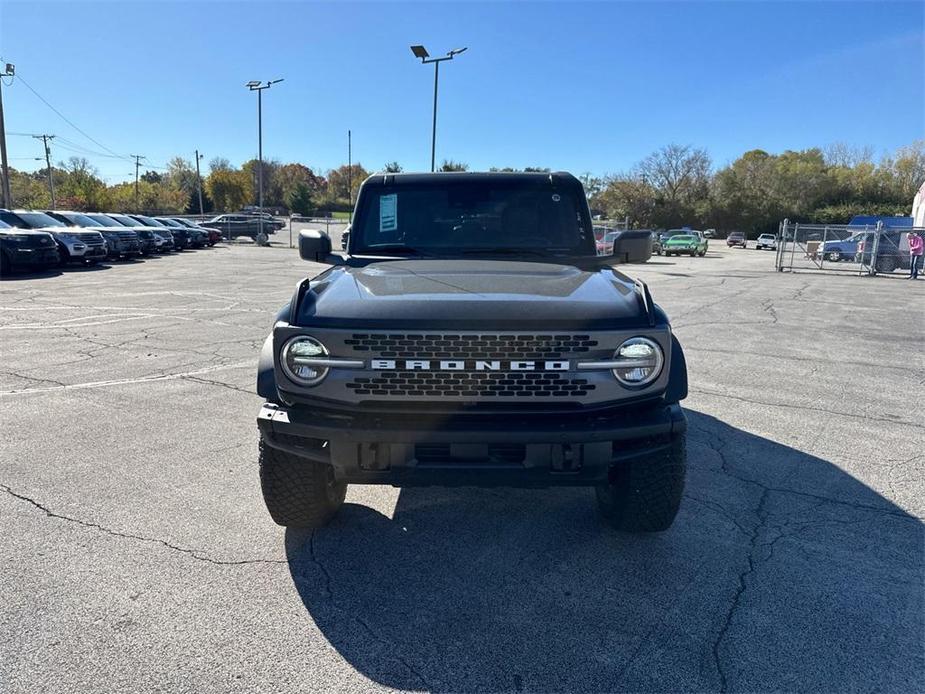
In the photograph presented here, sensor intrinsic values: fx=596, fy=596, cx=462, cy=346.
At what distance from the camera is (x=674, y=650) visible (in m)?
2.40

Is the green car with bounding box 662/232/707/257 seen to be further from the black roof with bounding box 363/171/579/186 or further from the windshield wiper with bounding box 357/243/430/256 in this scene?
the windshield wiper with bounding box 357/243/430/256

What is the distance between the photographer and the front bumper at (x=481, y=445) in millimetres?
2533

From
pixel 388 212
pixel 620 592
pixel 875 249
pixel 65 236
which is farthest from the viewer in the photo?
pixel 875 249

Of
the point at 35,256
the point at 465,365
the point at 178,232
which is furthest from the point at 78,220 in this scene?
the point at 465,365

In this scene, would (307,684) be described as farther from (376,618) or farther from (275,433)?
(275,433)

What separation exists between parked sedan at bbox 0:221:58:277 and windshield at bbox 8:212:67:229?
92cm

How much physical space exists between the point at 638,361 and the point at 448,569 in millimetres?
1374

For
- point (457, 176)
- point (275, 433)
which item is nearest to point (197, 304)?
point (457, 176)

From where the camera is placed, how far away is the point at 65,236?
1780 centimetres

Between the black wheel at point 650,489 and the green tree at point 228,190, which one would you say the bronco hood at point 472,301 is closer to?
the black wheel at point 650,489

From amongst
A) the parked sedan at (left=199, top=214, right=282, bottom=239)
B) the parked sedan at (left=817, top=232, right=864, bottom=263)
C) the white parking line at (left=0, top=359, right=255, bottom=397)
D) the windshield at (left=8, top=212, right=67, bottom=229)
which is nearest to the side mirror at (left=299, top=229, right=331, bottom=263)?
the white parking line at (left=0, top=359, right=255, bottom=397)

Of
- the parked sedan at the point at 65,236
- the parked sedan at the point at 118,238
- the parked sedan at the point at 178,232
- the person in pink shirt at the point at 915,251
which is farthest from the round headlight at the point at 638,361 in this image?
the parked sedan at the point at 178,232

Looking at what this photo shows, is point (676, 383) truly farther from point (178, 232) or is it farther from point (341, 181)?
point (341, 181)

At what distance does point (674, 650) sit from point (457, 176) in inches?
127
